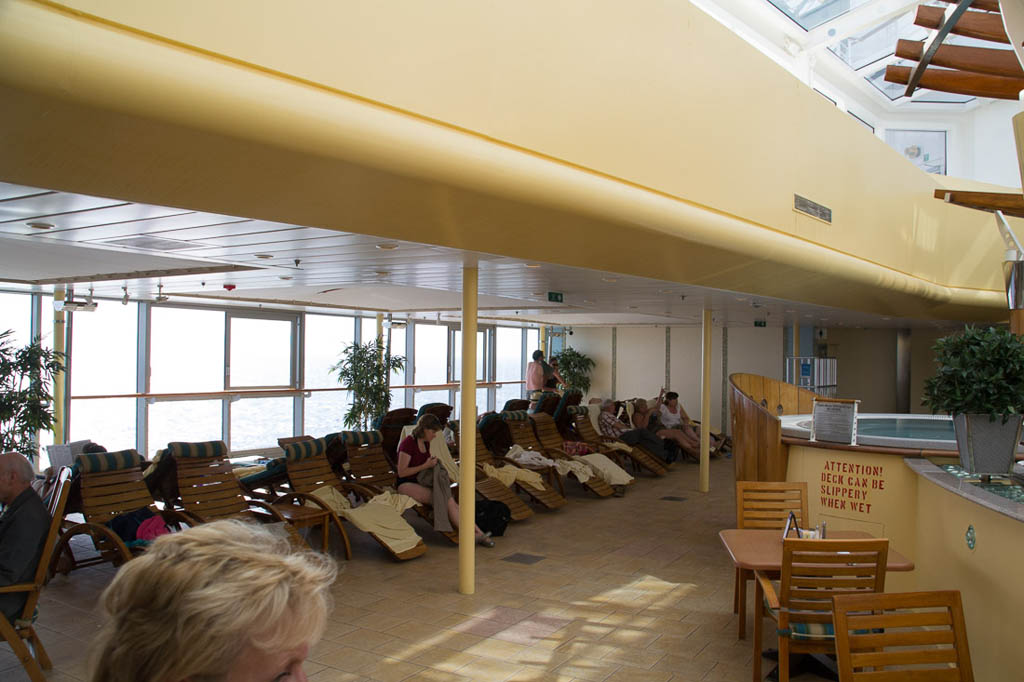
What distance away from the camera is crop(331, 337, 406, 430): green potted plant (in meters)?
11.8

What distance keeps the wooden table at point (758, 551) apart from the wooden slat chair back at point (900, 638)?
87 centimetres

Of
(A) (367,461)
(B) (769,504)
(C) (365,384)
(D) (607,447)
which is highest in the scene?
(C) (365,384)

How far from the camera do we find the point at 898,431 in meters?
6.69

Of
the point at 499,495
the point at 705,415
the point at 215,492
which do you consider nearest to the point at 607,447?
the point at 705,415

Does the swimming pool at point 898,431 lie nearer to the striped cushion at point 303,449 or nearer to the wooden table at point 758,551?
the wooden table at point 758,551

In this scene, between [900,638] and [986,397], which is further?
[986,397]

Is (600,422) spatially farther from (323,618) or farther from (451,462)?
(323,618)

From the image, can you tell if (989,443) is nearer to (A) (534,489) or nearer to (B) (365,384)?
(A) (534,489)

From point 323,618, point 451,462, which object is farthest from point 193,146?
point 451,462

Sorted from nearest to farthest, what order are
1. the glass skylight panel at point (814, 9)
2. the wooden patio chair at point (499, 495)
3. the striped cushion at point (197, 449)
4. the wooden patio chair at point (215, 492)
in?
the wooden patio chair at point (215, 492), the striped cushion at point (197, 449), the wooden patio chair at point (499, 495), the glass skylight panel at point (814, 9)

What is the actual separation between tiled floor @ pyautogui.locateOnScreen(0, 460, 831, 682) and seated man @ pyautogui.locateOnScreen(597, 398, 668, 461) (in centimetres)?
401

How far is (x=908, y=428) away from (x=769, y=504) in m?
3.29

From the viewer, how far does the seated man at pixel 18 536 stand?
3477mm

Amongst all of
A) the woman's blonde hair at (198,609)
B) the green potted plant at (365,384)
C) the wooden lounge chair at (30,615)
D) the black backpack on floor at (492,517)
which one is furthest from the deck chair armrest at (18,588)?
the green potted plant at (365,384)
